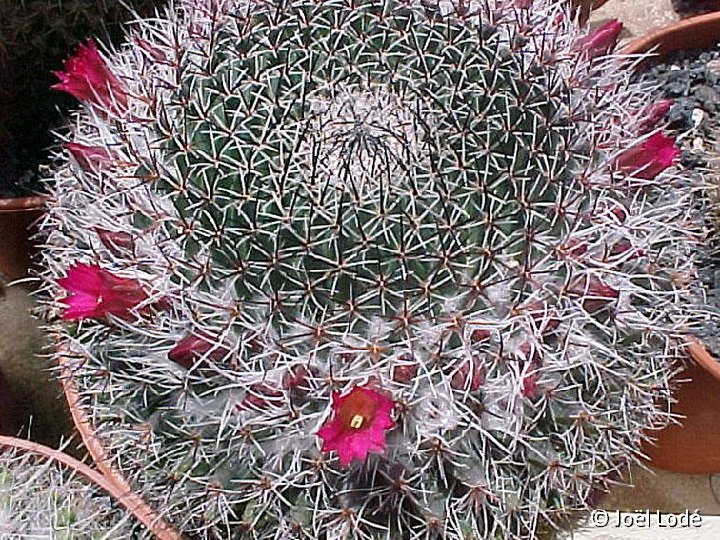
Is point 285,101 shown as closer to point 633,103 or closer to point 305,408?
point 305,408

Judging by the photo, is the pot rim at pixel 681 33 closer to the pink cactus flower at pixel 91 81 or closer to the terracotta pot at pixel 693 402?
the terracotta pot at pixel 693 402

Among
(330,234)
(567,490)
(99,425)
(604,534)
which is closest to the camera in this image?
(330,234)

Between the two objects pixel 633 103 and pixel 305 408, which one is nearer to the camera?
pixel 305 408

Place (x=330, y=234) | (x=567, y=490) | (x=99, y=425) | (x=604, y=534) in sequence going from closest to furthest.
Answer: (x=330, y=234) < (x=567, y=490) < (x=99, y=425) < (x=604, y=534)

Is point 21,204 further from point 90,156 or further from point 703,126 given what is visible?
point 703,126

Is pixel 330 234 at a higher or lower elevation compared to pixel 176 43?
lower

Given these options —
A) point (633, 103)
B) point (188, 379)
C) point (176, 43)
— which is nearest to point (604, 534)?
point (633, 103)

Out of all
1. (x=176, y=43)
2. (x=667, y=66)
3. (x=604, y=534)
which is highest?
(x=176, y=43)
